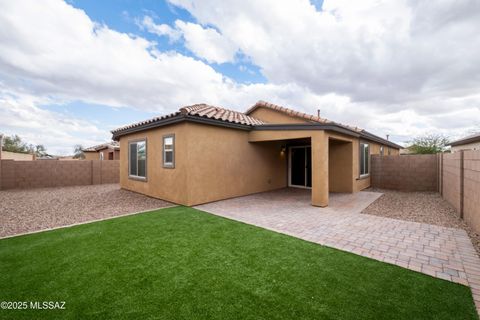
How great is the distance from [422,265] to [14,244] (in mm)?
7886

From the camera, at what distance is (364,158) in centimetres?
1227

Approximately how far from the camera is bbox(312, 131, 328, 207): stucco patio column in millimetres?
7652

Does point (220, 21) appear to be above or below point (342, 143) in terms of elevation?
above

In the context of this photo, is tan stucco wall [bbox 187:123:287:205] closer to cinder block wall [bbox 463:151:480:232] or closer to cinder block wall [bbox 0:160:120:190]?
cinder block wall [bbox 463:151:480:232]

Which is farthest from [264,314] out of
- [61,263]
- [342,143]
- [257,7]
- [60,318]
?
[257,7]

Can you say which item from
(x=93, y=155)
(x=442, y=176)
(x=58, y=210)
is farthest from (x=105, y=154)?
(x=442, y=176)

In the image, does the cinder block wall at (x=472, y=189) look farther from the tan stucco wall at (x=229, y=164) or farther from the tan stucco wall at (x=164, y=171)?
the tan stucco wall at (x=164, y=171)

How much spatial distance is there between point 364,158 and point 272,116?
6.05 meters

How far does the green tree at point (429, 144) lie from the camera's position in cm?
2314

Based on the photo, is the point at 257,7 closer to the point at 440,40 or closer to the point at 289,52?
the point at 289,52

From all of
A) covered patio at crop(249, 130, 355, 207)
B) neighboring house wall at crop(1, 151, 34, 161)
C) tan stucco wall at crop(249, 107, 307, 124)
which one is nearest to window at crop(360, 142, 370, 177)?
covered patio at crop(249, 130, 355, 207)

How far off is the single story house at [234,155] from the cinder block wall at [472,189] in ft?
12.1

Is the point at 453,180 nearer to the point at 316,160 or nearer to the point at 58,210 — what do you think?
the point at 316,160

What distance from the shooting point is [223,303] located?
2.51 metres
